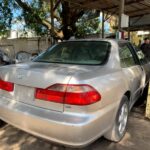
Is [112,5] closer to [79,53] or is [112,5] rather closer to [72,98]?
[79,53]

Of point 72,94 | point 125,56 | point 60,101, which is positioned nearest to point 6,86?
point 60,101

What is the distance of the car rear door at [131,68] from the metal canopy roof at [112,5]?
606 centimetres

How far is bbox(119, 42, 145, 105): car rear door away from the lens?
3972 mm

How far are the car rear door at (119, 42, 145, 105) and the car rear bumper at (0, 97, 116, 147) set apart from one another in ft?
3.19

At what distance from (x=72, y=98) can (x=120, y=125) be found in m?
1.31

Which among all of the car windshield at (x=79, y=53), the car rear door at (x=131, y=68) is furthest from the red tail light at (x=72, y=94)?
the car rear door at (x=131, y=68)

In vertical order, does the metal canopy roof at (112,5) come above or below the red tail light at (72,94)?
above

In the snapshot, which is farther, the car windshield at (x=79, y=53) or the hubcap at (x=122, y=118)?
the car windshield at (x=79, y=53)

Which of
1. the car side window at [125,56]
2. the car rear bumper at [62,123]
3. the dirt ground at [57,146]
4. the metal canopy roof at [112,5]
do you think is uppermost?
the metal canopy roof at [112,5]

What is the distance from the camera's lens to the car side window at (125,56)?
4042mm

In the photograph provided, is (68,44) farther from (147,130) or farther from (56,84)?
(147,130)

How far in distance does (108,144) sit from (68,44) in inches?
73.0

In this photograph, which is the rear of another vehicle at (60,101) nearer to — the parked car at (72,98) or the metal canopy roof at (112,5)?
the parked car at (72,98)

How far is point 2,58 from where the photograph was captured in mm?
9344
